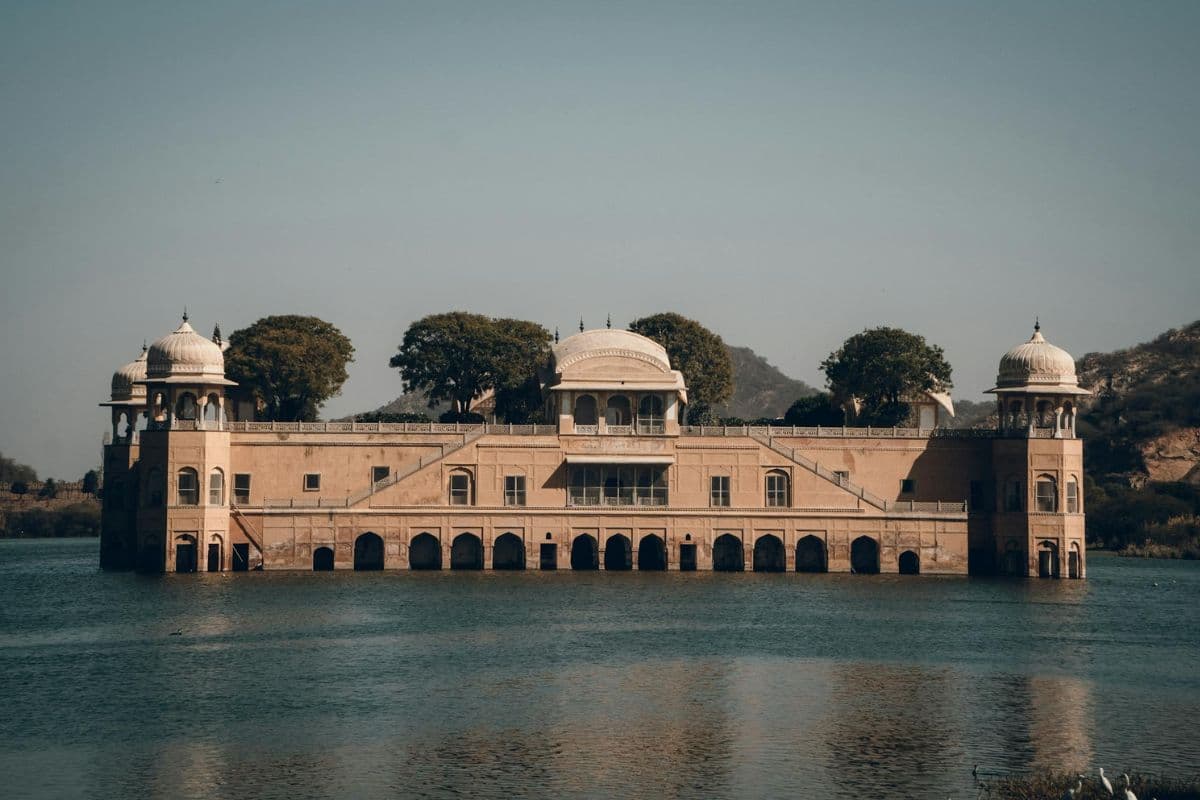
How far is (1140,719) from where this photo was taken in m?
40.9

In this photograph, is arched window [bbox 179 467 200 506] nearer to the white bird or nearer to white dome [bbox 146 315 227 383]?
white dome [bbox 146 315 227 383]

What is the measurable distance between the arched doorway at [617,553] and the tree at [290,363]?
2104 cm

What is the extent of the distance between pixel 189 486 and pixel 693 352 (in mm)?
36146

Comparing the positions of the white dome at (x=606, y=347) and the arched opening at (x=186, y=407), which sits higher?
the white dome at (x=606, y=347)

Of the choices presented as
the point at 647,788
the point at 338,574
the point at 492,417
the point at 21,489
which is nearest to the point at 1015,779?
the point at 647,788

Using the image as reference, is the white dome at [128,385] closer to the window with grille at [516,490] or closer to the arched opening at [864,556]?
the window with grille at [516,490]

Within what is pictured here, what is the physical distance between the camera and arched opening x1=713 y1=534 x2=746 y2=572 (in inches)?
3123

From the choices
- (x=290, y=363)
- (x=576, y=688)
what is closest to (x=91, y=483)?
(x=290, y=363)

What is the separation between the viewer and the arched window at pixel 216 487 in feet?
247

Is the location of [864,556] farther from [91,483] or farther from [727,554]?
[91,483]

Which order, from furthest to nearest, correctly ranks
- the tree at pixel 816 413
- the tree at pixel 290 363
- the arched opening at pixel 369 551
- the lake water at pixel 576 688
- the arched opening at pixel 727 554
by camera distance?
the tree at pixel 816 413, the tree at pixel 290 363, the arched opening at pixel 727 554, the arched opening at pixel 369 551, the lake water at pixel 576 688

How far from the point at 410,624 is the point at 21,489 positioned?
312 feet

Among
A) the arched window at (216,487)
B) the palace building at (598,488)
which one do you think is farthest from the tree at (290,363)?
the arched window at (216,487)

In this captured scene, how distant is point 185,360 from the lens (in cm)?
7700
